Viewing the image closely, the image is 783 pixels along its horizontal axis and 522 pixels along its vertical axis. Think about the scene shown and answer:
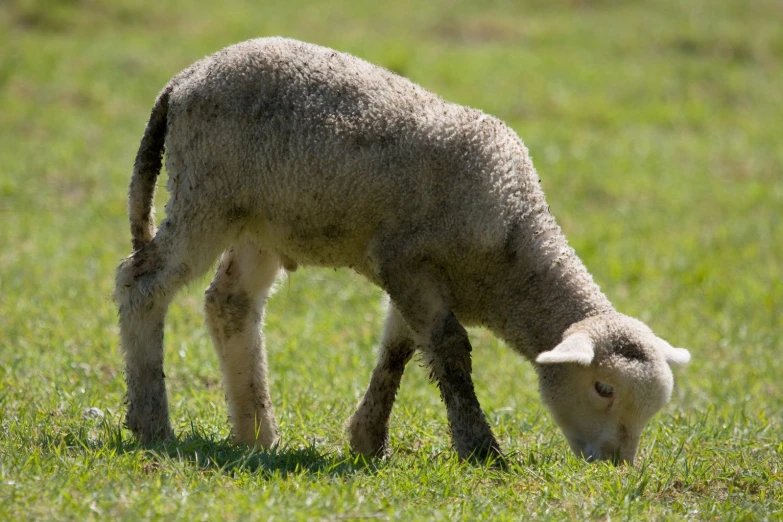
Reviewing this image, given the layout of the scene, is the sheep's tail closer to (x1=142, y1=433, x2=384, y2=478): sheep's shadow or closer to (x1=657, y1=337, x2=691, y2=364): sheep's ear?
(x1=142, y1=433, x2=384, y2=478): sheep's shadow

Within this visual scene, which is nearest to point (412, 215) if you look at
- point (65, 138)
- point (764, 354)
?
point (764, 354)

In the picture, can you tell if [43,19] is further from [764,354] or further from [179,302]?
[764,354]

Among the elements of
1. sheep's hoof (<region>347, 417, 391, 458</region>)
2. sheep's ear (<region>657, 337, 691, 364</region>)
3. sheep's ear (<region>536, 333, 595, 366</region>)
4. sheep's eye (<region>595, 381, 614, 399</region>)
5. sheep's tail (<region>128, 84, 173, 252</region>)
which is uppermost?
sheep's tail (<region>128, 84, 173, 252</region>)

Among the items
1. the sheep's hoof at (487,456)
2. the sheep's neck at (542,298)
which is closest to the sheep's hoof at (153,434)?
the sheep's hoof at (487,456)

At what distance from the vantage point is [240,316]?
6.29m

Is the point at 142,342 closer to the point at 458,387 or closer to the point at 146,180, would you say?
the point at 146,180

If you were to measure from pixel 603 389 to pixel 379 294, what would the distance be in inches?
167

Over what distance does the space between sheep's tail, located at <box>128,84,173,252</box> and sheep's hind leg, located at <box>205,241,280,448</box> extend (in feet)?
1.58

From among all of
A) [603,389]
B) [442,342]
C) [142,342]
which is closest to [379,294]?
[142,342]

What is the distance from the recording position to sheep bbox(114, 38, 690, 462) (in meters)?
5.49

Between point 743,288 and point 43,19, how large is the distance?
1242 cm

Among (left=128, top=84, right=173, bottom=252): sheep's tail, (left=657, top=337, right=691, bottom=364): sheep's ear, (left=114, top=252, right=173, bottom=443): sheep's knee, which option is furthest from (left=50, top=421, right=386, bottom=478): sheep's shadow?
(left=657, top=337, right=691, bottom=364): sheep's ear

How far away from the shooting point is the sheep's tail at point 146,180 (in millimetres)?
6082

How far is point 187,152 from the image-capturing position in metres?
5.75
